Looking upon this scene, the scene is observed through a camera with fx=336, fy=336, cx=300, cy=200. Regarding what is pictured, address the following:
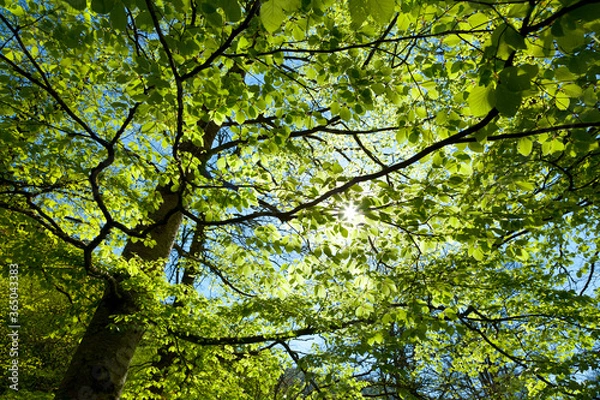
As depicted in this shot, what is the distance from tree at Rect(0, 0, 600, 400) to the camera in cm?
176

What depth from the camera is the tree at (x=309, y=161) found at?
1.76m

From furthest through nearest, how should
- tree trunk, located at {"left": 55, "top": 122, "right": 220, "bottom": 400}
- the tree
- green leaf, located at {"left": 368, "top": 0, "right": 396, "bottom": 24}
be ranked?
1. tree trunk, located at {"left": 55, "top": 122, "right": 220, "bottom": 400}
2. the tree
3. green leaf, located at {"left": 368, "top": 0, "right": 396, "bottom": 24}

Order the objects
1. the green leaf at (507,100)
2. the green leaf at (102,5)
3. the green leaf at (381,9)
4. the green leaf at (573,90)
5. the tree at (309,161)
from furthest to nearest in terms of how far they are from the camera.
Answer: the tree at (309,161) → the green leaf at (573,90) → the green leaf at (102,5) → the green leaf at (507,100) → the green leaf at (381,9)

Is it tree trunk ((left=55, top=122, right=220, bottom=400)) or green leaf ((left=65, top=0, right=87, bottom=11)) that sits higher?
green leaf ((left=65, top=0, right=87, bottom=11))

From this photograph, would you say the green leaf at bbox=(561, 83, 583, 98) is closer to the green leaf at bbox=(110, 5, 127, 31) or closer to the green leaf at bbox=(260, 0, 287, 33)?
the green leaf at bbox=(260, 0, 287, 33)

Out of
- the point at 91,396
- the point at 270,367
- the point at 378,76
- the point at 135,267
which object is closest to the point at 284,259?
the point at 270,367

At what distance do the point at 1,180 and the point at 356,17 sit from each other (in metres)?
3.99

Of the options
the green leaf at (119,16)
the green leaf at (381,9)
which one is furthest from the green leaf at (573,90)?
the green leaf at (119,16)

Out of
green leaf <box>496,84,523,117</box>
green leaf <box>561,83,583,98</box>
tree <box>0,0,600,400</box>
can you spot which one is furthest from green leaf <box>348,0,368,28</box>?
green leaf <box>561,83,583,98</box>

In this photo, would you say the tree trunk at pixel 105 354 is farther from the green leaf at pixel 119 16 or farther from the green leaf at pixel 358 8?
the green leaf at pixel 358 8

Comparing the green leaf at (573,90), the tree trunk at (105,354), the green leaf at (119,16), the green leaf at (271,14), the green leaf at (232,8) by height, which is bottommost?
the tree trunk at (105,354)

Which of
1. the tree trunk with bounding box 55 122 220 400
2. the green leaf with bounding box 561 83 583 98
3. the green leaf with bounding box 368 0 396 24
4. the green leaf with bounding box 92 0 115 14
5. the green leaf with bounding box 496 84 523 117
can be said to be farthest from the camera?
the tree trunk with bounding box 55 122 220 400

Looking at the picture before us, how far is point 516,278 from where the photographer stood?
574cm

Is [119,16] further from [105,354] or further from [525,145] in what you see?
[105,354]
